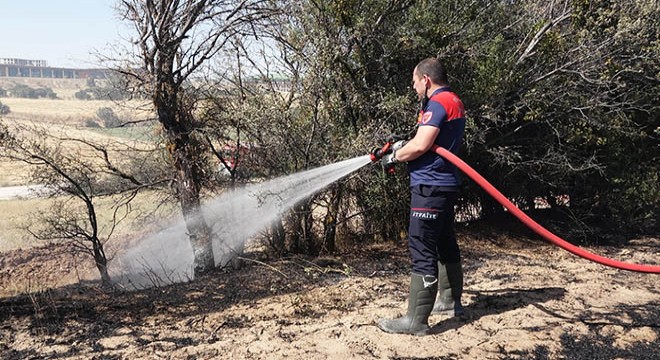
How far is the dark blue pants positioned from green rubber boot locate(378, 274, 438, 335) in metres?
0.06

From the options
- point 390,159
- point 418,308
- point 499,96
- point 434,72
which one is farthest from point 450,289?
point 499,96

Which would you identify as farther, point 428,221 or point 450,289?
point 450,289

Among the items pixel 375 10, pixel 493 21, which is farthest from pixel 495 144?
pixel 375 10

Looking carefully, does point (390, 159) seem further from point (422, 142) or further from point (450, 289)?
point (450, 289)

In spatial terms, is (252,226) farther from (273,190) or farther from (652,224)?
(652,224)

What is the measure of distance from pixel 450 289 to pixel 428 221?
0.77m

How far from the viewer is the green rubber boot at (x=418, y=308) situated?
3.41 meters

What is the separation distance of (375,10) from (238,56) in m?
2.03

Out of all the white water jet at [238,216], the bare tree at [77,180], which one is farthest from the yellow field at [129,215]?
the white water jet at [238,216]

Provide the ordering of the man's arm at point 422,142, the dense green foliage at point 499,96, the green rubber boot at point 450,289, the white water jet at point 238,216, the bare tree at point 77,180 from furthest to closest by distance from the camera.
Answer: the bare tree at point 77,180 → the white water jet at point 238,216 → the dense green foliage at point 499,96 → the green rubber boot at point 450,289 → the man's arm at point 422,142

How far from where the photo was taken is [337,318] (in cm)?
390

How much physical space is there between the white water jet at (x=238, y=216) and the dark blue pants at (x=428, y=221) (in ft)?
5.40

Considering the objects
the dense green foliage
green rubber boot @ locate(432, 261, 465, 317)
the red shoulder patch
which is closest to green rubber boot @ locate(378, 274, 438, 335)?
green rubber boot @ locate(432, 261, 465, 317)

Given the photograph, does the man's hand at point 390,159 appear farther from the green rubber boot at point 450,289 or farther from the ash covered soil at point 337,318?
Result: the ash covered soil at point 337,318
